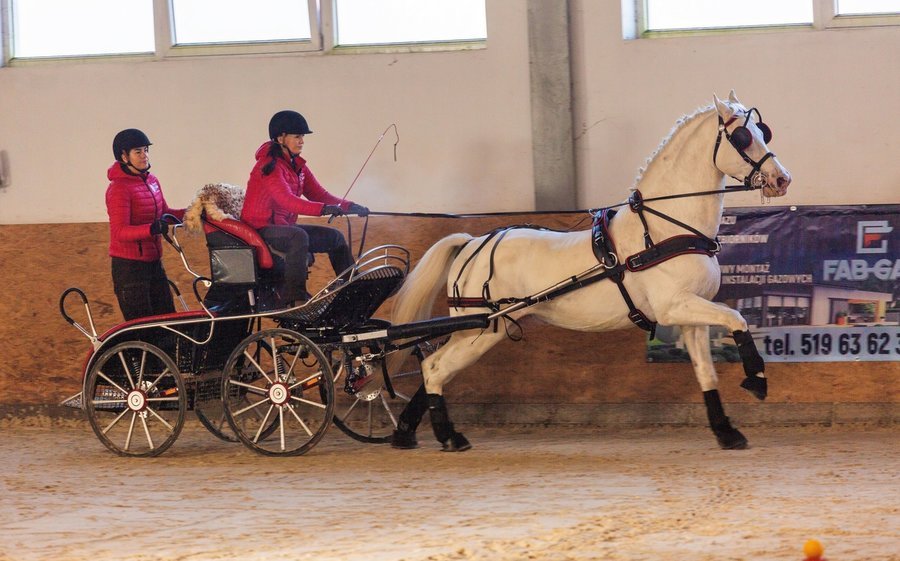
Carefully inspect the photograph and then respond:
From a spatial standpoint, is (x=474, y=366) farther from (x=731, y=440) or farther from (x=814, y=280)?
(x=814, y=280)

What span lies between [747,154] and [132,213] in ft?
10.9

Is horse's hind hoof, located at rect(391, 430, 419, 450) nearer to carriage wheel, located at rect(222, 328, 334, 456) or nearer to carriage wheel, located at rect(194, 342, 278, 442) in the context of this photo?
carriage wheel, located at rect(222, 328, 334, 456)

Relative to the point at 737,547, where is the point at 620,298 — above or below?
above

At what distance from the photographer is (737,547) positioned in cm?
402

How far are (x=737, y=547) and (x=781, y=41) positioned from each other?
4.21 metres

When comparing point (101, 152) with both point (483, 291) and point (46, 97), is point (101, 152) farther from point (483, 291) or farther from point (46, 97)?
point (483, 291)

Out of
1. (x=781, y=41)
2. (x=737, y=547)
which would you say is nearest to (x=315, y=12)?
(x=781, y=41)

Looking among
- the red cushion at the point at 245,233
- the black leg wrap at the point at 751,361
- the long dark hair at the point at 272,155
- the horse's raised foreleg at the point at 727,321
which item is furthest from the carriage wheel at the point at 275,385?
the black leg wrap at the point at 751,361

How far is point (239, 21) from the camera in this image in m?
8.12

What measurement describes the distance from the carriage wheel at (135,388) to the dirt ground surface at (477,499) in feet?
0.65

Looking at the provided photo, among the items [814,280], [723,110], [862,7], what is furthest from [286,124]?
[862,7]

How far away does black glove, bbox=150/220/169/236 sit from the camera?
20.3ft

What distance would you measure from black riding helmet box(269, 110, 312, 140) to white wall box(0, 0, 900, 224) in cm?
154

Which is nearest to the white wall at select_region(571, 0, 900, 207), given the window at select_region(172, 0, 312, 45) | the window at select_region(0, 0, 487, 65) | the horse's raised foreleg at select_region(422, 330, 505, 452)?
the window at select_region(0, 0, 487, 65)
